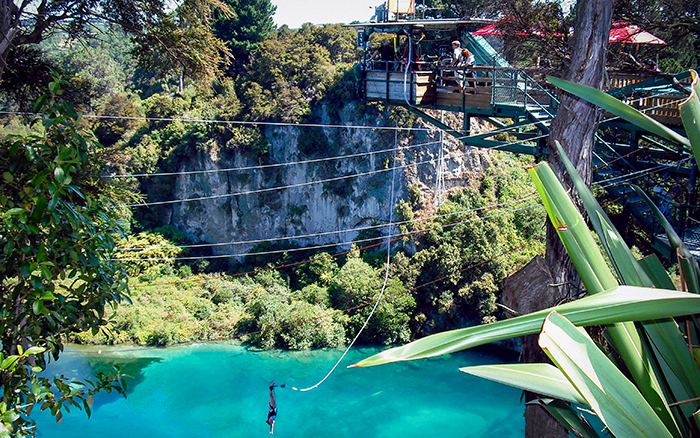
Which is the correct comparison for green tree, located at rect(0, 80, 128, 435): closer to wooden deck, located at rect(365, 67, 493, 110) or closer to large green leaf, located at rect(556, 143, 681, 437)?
large green leaf, located at rect(556, 143, 681, 437)

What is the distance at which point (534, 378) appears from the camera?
1211mm

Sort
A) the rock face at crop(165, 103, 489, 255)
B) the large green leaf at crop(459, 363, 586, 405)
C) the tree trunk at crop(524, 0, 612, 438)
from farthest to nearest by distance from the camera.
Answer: the rock face at crop(165, 103, 489, 255) < the tree trunk at crop(524, 0, 612, 438) < the large green leaf at crop(459, 363, 586, 405)

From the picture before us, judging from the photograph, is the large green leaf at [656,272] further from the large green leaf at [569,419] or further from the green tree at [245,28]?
the green tree at [245,28]

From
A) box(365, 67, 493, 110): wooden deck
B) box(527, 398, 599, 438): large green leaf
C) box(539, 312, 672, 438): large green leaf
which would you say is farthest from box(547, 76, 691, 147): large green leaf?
box(365, 67, 493, 110): wooden deck

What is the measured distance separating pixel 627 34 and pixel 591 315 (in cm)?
734

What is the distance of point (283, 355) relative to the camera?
1653 centimetres

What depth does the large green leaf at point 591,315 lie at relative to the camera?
3.23ft

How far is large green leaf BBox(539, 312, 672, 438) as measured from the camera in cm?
95

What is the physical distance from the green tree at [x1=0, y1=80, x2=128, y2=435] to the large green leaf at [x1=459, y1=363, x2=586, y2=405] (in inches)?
102

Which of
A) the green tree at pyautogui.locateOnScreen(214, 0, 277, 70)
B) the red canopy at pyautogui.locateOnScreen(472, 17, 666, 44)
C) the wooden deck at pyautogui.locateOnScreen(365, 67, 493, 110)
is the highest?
the green tree at pyautogui.locateOnScreen(214, 0, 277, 70)

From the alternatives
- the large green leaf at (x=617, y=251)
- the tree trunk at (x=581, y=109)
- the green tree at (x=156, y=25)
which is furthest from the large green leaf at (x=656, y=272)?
the green tree at (x=156, y=25)

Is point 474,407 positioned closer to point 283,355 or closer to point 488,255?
point 488,255

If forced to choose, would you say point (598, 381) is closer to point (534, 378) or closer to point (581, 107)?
point (534, 378)

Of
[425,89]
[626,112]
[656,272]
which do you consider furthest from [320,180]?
[626,112]
